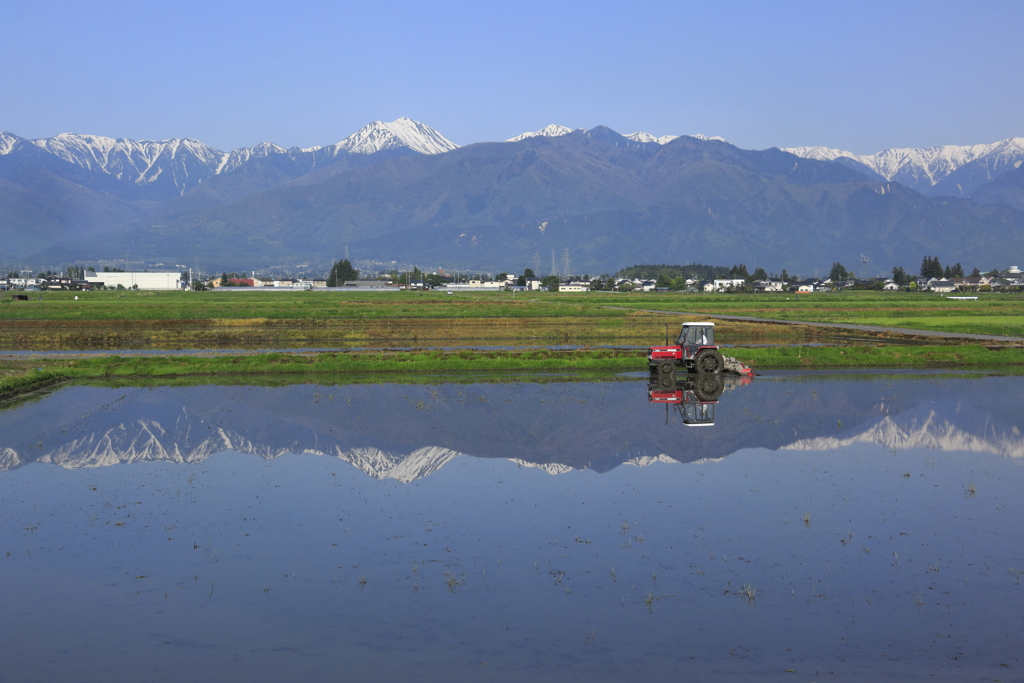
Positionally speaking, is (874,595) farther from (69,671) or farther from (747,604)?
(69,671)

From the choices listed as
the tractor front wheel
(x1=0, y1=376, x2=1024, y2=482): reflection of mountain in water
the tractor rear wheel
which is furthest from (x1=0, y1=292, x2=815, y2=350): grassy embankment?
(x1=0, y1=376, x2=1024, y2=482): reflection of mountain in water

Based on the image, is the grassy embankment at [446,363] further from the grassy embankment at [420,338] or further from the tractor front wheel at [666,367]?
the tractor front wheel at [666,367]

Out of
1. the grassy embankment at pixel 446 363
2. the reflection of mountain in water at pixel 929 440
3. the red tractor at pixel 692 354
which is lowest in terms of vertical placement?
the reflection of mountain in water at pixel 929 440

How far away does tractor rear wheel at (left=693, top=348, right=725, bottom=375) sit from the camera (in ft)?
105

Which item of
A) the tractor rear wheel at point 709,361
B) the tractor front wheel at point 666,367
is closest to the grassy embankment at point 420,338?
the tractor rear wheel at point 709,361

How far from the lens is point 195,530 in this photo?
540 inches

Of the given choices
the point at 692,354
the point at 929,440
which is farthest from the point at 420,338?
the point at 929,440

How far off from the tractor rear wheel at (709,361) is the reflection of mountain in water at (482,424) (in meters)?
2.30

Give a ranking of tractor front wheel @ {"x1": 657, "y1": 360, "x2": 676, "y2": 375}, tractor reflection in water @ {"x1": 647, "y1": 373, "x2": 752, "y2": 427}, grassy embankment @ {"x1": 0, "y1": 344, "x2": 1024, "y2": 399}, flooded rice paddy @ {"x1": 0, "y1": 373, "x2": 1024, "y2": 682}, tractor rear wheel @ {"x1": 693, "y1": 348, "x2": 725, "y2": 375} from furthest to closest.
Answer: grassy embankment @ {"x1": 0, "y1": 344, "x2": 1024, "y2": 399}, tractor rear wheel @ {"x1": 693, "y1": 348, "x2": 725, "y2": 375}, tractor front wheel @ {"x1": 657, "y1": 360, "x2": 676, "y2": 375}, tractor reflection in water @ {"x1": 647, "y1": 373, "x2": 752, "y2": 427}, flooded rice paddy @ {"x1": 0, "y1": 373, "x2": 1024, "y2": 682}

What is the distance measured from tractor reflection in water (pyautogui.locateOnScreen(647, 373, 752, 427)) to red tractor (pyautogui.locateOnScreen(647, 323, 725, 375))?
298mm

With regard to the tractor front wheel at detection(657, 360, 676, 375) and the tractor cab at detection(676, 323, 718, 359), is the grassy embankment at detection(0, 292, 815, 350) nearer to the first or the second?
the tractor cab at detection(676, 323, 718, 359)

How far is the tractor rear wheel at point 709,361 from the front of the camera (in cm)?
3212

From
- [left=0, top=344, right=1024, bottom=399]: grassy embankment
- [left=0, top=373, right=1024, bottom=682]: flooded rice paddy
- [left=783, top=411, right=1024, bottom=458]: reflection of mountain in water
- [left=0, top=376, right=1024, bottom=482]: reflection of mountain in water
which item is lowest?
[left=0, top=373, right=1024, bottom=682]: flooded rice paddy

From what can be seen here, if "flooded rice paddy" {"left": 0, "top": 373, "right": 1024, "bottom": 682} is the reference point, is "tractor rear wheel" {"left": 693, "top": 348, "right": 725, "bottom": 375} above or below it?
above
